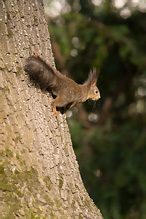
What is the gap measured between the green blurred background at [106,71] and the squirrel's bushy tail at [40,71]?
2.88 metres

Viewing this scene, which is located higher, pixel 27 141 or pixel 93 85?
pixel 93 85

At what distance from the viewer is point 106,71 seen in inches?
243

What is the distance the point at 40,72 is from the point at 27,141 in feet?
1.04

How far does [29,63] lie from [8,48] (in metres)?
0.11

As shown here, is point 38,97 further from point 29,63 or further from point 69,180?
point 69,180

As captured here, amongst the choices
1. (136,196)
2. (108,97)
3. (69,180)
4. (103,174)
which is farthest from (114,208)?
(69,180)

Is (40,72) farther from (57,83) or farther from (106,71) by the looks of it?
(106,71)

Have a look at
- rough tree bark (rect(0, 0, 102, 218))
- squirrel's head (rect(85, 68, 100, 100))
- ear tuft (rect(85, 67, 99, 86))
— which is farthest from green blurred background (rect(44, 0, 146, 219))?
rough tree bark (rect(0, 0, 102, 218))

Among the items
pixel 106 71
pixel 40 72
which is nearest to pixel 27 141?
pixel 40 72

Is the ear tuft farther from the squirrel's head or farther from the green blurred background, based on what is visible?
the green blurred background

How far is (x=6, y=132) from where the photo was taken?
162cm

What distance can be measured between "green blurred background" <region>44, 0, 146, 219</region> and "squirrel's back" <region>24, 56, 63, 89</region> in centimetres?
286

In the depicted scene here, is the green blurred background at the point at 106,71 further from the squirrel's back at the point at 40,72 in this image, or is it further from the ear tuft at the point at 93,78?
the squirrel's back at the point at 40,72

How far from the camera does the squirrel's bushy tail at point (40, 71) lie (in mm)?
1656
